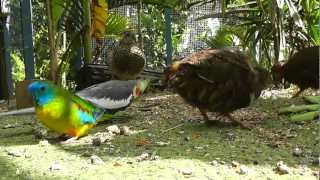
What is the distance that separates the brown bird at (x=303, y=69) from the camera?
527 centimetres

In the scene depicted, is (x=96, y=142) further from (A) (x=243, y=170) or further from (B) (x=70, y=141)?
(A) (x=243, y=170)

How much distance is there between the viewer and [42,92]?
3902 mm

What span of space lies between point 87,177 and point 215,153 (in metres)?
0.86

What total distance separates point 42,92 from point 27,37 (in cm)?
376

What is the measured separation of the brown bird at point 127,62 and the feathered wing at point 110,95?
1936mm

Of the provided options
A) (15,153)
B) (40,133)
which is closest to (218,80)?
(40,133)

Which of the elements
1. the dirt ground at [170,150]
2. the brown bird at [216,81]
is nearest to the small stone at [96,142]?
the dirt ground at [170,150]

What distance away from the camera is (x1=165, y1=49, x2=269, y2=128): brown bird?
4160 mm

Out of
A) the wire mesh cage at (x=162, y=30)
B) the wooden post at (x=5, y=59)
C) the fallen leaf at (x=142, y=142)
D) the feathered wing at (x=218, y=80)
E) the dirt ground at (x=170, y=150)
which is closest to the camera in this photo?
the dirt ground at (x=170, y=150)

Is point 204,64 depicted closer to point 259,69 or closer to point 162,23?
point 259,69

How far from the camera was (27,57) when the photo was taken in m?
7.45

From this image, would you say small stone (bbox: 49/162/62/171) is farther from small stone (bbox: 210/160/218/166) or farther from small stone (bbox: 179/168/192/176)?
small stone (bbox: 210/160/218/166)

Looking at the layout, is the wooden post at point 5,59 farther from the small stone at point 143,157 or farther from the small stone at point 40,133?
the small stone at point 143,157

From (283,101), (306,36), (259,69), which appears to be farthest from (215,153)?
(306,36)
